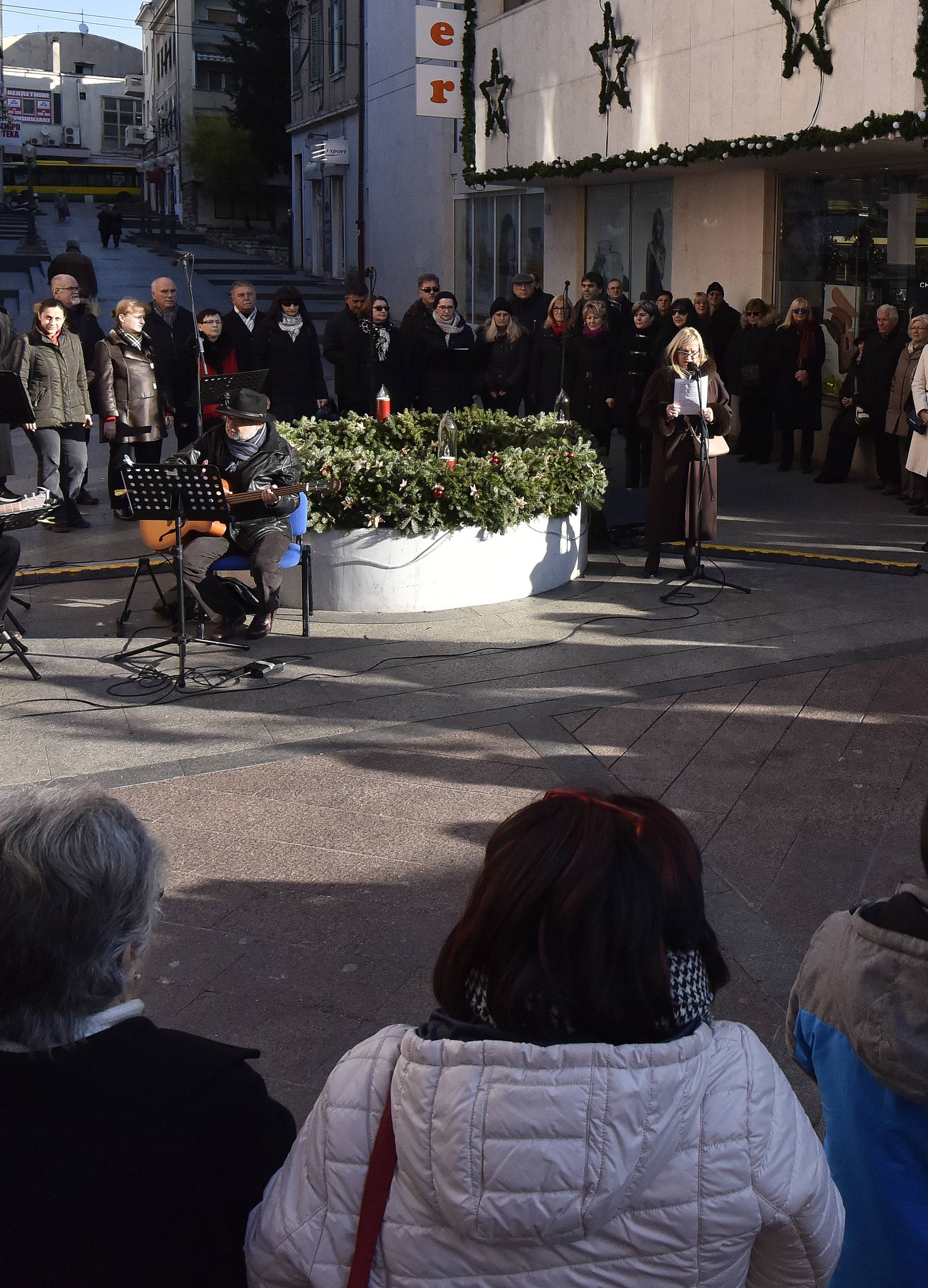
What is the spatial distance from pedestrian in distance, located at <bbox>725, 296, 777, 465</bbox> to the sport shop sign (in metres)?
7.86

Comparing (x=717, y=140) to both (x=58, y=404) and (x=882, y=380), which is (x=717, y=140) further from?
(x=58, y=404)

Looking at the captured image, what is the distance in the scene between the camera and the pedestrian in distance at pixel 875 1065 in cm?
209

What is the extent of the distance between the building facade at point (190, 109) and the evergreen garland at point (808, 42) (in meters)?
45.7

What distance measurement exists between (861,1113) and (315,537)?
7262 mm

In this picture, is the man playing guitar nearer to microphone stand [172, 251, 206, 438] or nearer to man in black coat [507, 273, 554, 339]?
Result: microphone stand [172, 251, 206, 438]

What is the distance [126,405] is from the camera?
38.1ft

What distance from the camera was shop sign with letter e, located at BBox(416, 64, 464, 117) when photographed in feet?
68.3

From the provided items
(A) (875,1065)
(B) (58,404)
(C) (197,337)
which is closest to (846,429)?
(C) (197,337)

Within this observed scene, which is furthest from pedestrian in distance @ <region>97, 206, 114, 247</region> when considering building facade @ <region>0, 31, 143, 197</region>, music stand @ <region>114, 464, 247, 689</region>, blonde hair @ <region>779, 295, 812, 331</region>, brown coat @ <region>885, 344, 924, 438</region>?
building facade @ <region>0, 31, 143, 197</region>

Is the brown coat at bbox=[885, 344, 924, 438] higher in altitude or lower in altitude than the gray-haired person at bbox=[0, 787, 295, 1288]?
higher

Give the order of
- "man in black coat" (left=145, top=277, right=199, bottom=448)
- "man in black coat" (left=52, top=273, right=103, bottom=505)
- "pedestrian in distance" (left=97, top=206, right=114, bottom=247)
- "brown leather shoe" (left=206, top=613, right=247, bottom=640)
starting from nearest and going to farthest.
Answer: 1. "brown leather shoe" (left=206, top=613, right=247, bottom=640)
2. "man in black coat" (left=52, top=273, right=103, bottom=505)
3. "man in black coat" (left=145, top=277, right=199, bottom=448)
4. "pedestrian in distance" (left=97, top=206, right=114, bottom=247)

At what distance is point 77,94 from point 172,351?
368ft

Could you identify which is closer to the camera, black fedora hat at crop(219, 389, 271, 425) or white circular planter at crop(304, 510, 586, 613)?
black fedora hat at crop(219, 389, 271, 425)

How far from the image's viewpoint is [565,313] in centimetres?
1291
